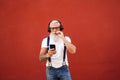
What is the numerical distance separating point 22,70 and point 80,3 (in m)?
1.70

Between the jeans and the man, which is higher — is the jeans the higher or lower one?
the lower one

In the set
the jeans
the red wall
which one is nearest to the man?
the jeans

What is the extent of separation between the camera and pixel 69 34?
490 centimetres

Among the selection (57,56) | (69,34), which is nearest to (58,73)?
(57,56)

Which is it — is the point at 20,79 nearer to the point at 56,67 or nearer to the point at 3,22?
the point at 3,22

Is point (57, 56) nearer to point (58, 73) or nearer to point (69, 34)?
point (58, 73)

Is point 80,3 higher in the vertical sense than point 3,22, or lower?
higher

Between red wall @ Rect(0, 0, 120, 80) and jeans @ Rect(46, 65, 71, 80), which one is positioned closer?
jeans @ Rect(46, 65, 71, 80)

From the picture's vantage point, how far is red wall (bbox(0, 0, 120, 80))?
15.9ft

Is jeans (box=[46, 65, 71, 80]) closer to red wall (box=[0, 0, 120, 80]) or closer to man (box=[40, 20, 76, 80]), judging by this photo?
man (box=[40, 20, 76, 80])

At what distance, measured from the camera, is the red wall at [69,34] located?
4844mm

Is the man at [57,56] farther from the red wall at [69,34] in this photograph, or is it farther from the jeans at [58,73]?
the red wall at [69,34]

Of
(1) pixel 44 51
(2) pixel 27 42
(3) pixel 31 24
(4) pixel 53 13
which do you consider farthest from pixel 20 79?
(1) pixel 44 51

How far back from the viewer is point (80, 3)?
484cm
